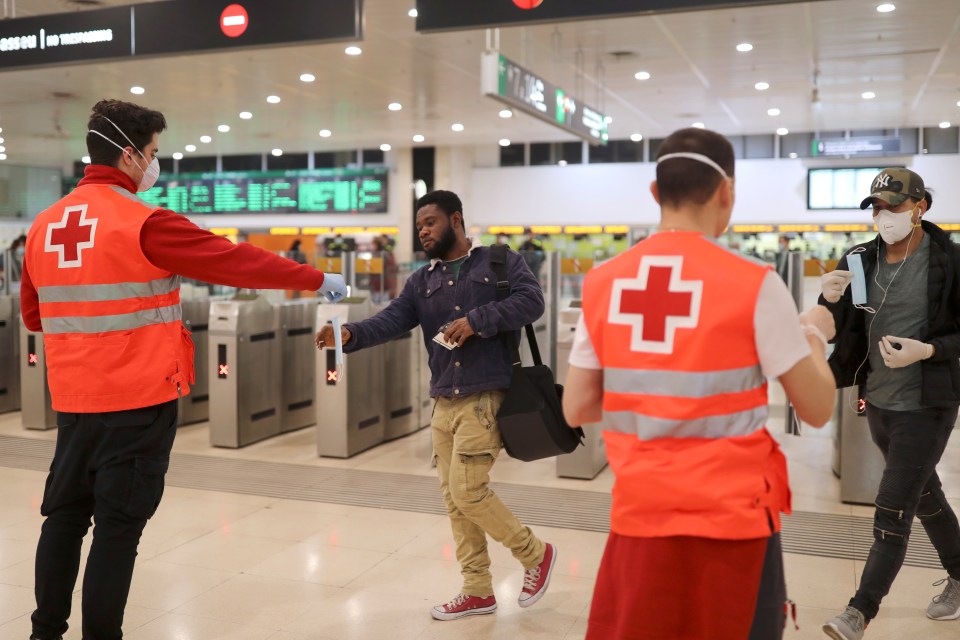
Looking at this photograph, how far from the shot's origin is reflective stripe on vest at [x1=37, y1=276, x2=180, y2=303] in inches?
97.9

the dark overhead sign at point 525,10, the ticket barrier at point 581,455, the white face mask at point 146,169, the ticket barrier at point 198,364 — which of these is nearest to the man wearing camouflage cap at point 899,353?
the dark overhead sign at point 525,10

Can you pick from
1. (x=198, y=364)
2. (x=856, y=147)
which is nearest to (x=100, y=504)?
(x=198, y=364)

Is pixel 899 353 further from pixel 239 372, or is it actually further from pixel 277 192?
pixel 277 192

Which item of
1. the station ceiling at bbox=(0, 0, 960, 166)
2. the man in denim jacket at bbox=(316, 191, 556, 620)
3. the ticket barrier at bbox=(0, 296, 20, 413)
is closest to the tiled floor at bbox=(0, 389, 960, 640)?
the man in denim jacket at bbox=(316, 191, 556, 620)

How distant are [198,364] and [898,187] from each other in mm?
6082

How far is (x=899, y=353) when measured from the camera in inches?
107

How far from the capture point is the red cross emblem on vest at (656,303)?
1555 mm

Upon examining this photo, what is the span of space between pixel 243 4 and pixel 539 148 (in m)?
14.8

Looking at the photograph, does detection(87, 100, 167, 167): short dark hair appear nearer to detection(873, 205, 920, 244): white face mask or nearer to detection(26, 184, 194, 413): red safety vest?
detection(26, 184, 194, 413): red safety vest

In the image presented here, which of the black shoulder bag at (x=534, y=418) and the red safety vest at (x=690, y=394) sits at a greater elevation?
the red safety vest at (x=690, y=394)

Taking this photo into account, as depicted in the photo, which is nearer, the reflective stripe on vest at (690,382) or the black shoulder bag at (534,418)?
the reflective stripe on vest at (690,382)

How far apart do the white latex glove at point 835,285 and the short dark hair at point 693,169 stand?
1.14 m

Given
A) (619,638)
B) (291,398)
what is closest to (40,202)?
(291,398)

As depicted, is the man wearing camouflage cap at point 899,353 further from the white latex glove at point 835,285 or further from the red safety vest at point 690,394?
the red safety vest at point 690,394
